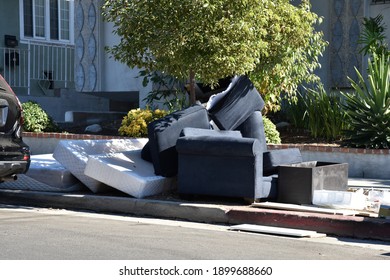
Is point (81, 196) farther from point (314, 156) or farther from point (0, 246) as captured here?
point (314, 156)

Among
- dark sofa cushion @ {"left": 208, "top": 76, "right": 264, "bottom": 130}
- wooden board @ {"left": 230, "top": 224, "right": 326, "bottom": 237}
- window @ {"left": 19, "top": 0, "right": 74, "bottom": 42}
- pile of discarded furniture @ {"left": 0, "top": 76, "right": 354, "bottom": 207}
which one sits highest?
window @ {"left": 19, "top": 0, "right": 74, "bottom": 42}

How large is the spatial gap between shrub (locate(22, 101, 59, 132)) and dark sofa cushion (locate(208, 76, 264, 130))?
21.2ft

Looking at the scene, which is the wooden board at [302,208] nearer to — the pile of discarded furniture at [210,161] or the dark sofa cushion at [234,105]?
the pile of discarded furniture at [210,161]

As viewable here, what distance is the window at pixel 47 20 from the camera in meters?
23.3

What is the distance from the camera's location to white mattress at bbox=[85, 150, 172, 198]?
11031 millimetres

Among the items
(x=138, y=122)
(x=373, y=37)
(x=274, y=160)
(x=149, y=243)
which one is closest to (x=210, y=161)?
(x=274, y=160)

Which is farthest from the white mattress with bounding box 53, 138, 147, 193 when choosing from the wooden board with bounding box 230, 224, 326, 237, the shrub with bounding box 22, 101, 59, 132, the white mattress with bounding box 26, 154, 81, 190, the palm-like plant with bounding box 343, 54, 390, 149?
the shrub with bounding box 22, 101, 59, 132

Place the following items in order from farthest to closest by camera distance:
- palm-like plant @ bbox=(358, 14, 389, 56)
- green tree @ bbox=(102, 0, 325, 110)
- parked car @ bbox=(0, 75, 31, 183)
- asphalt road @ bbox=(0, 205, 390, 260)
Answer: palm-like plant @ bbox=(358, 14, 389, 56) → green tree @ bbox=(102, 0, 325, 110) → parked car @ bbox=(0, 75, 31, 183) → asphalt road @ bbox=(0, 205, 390, 260)

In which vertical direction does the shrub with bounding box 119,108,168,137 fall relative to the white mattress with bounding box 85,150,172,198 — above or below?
above

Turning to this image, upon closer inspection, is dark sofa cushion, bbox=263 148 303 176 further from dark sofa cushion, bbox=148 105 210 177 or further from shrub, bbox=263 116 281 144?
shrub, bbox=263 116 281 144

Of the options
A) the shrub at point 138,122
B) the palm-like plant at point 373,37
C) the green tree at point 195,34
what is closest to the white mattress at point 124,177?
the green tree at point 195,34

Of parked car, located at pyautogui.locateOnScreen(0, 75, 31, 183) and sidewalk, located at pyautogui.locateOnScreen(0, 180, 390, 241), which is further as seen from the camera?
→ parked car, located at pyautogui.locateOnScreen(0, 75, 31, 183)

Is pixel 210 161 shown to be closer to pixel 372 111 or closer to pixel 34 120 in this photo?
pixel 372 111

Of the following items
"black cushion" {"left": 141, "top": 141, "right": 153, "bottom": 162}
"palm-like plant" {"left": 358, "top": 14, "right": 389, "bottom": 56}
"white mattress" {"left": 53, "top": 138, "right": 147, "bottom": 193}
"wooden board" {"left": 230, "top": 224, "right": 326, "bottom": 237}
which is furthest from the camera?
"palm-like plant" {"left": 358, "top": 14, "right": 389, "bottom": 56}
